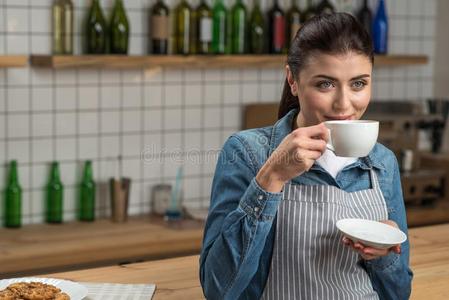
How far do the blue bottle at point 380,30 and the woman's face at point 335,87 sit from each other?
2.30 meters

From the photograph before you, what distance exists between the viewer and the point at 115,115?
3295mm

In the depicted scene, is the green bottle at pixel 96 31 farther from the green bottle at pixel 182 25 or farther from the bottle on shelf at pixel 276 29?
the bottle on shelf at pixel 276 29

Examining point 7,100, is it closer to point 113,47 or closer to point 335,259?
point 113,47

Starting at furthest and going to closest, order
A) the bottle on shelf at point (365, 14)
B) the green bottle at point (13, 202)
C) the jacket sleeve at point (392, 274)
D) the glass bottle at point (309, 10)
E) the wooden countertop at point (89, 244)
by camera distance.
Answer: the bottle on shelf at point (365, 14), the glass bottle at point (309, 10), the green bottle at point (13, 202), the wooden countertop at point (89, 244), the jacket sleeve at point (392, 274)

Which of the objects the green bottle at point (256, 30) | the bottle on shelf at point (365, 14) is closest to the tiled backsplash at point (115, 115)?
the green bottle at point (256, 30)

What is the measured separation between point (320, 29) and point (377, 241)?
443 millimetres

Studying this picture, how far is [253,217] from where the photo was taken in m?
1.46

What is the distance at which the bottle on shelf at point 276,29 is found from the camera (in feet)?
11.4

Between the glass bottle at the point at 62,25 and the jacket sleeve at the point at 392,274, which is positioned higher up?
the glass bottle at the point at 62,25

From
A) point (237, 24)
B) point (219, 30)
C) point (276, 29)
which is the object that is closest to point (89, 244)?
point (219, 30)

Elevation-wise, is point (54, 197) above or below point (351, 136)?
below

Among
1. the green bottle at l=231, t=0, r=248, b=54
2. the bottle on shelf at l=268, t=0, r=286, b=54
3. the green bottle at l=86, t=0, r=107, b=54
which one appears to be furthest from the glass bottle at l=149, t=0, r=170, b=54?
the bottle on shelf at l=268, t=0, r=286, b=54

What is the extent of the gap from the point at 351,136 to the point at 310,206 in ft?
0.85

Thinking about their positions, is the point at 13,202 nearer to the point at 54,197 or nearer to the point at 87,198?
the point at 54,197
